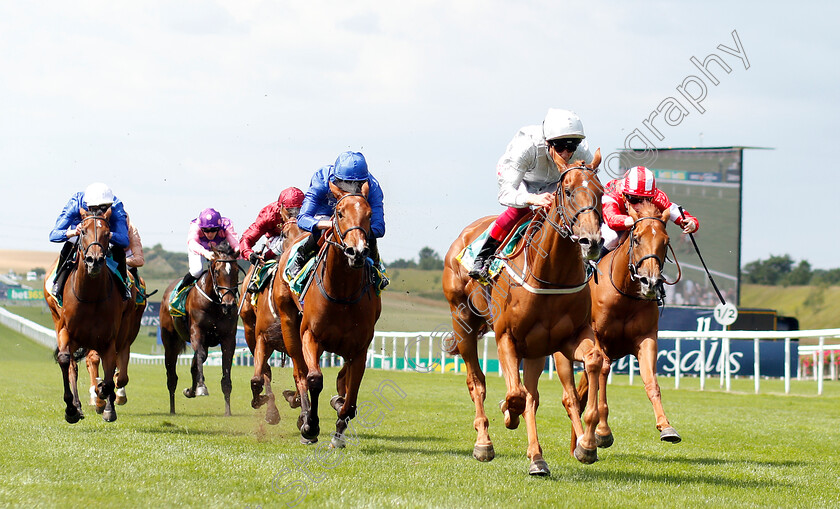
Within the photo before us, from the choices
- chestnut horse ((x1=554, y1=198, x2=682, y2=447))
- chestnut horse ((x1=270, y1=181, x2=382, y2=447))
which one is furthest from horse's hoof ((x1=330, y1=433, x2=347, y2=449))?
chestnut horse ((x1=554, y1=198, x2=682, y2=447))

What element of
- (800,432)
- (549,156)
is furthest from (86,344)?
(800,432)

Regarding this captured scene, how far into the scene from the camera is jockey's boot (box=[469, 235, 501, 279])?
23.2 feet

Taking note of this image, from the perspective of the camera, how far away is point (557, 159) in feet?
20.9

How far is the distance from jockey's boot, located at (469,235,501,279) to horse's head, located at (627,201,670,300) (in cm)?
109

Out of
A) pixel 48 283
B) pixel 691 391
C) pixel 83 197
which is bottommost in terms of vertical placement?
pixel 691 391

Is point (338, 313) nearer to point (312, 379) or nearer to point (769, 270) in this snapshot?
point (312, 379)

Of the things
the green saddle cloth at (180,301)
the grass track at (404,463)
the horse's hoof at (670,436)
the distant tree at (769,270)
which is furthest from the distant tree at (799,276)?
the horse's hoof at (670,436)

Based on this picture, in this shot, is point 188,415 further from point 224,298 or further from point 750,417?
point 750,417

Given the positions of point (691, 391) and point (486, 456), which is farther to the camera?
point (691, 391)

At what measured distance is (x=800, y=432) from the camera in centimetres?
1027

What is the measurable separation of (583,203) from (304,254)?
116 inches

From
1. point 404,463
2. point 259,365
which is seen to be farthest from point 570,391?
point 259,365

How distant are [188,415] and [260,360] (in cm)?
255

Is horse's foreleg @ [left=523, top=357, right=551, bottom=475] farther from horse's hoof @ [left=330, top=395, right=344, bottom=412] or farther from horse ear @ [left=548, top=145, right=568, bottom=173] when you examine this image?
horse's hoof @ [left=330, top=395, right=344, bottom=412]
